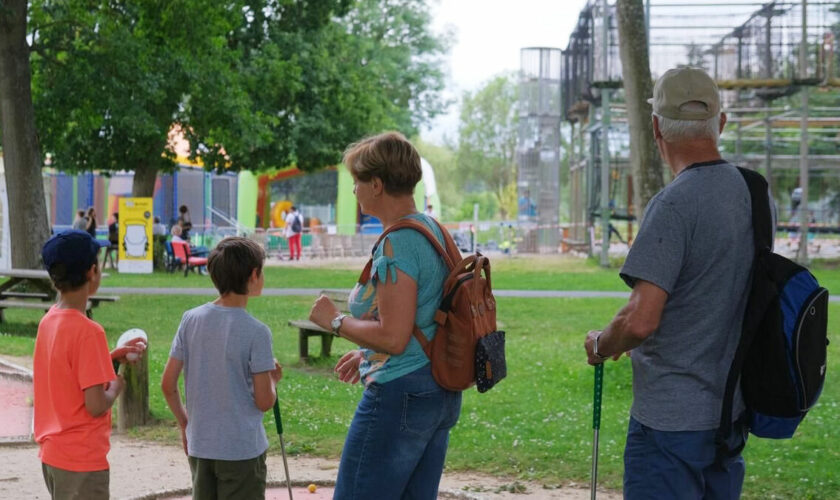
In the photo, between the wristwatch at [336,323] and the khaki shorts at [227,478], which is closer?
the wristwatch at [336,323]

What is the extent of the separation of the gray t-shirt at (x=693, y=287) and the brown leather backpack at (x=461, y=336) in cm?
47

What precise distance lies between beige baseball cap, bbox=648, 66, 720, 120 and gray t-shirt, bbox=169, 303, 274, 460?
167cm

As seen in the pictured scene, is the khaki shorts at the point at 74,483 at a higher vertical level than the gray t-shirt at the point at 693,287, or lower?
lower

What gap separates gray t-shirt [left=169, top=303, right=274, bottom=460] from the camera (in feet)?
14.3

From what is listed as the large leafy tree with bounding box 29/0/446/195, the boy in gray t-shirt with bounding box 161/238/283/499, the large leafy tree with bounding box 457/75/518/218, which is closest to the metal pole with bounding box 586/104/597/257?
the large leafy tree with bounding box 29/0/446/195

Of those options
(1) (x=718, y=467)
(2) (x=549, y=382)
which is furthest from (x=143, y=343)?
(2) (x=549, y=382)

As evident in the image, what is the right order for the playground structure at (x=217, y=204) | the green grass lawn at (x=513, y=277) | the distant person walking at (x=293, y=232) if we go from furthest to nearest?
the playground structure at (x=217, y=204)
the distant person walking at (x=293, y=232)
the green grass lawn at (x=513, y=277)

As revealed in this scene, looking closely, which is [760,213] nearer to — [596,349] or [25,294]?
[596,349]

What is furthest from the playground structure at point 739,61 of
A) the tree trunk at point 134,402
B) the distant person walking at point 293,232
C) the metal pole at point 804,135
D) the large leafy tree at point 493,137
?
the large leafy tree at point 493,137

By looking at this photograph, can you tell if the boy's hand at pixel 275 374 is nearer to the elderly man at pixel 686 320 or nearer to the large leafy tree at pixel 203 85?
the elderly man at pixel 686 320

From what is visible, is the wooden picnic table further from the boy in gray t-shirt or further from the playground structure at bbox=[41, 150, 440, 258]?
the playground structure at bbox=[41, 150, 440, 258]

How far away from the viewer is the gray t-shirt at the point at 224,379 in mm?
4371

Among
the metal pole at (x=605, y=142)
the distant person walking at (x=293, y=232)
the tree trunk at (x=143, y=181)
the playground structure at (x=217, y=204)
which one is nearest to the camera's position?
the metal pole at (x=605, y=142)

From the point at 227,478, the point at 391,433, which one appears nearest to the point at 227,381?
the point at 227,478
